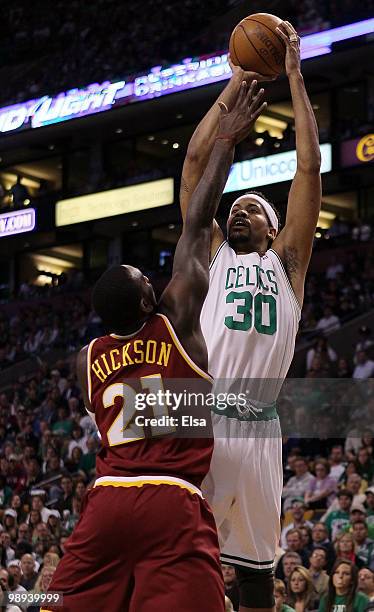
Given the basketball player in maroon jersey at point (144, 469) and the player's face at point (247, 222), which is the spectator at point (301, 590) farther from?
the basketball player in maroon jersey at point (144, 469)

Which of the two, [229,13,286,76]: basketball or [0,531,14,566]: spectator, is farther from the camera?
[0,531,14,566]: spectator

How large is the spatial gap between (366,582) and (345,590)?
198 millimetres

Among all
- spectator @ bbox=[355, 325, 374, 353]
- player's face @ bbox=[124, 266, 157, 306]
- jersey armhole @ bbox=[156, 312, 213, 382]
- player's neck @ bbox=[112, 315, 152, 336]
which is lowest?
jersey armhole @ bbox=[156, 312, 213, 382]

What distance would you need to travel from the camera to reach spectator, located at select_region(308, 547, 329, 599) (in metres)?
8.35

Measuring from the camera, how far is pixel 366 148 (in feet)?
62.8

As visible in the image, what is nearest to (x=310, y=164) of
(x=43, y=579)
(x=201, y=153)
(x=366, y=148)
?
(x=201, y=153)

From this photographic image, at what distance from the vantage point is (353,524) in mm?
8898

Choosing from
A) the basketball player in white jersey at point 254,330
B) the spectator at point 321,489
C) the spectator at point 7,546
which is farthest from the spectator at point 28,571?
the basketball player in white jersey at point 254,330

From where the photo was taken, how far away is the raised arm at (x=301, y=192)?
5.14 m

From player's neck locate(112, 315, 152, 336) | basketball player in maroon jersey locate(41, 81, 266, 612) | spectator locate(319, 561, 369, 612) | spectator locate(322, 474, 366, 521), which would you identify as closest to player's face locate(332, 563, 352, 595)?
→ spectator locate(319, 561, 369, 612)

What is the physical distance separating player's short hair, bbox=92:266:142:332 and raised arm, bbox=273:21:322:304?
1.50m

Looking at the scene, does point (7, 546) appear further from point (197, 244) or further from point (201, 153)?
point (197, 244)

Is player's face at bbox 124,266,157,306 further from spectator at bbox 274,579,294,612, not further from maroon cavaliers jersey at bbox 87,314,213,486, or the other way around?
spectator at bbox 274,579,294,612

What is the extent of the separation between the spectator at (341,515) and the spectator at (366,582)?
59.6 inches
